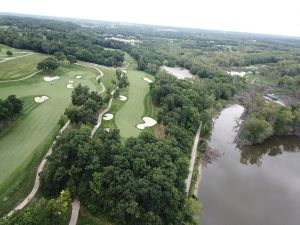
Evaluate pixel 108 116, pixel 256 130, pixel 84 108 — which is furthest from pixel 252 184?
pixel 84 108

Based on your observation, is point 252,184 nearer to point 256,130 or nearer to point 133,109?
point 256,130

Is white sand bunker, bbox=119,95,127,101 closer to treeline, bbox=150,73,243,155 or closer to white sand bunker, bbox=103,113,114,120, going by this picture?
treeline, bbox=150,73,243,155

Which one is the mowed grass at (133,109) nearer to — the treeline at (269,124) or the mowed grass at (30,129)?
the mowed grass at (30,129)

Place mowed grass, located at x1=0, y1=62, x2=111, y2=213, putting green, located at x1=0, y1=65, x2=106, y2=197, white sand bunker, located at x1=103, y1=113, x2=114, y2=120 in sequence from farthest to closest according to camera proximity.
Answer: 1. white sand bunker, located at x1=103, y1=113, x2=114, y2=120
2. putting green, located at x1=0, y1=65, x2=106, y2=197
3. mowed grass, located at x1=0, y1=62, x2=111, y2=213

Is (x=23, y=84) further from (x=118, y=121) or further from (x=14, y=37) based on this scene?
(x=14, y=37)

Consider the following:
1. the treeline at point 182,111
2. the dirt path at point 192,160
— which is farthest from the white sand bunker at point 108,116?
the dirt path at point 192,160

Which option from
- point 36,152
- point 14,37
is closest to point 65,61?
point 14,37

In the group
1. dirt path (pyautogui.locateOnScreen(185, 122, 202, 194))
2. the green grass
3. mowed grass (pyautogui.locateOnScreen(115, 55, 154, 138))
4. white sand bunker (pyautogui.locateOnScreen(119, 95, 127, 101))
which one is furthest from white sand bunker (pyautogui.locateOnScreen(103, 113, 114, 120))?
the green grass
